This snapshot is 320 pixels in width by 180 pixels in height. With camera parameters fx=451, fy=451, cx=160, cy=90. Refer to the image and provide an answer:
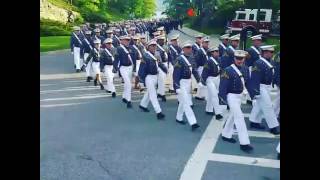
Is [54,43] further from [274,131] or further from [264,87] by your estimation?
[274,131]

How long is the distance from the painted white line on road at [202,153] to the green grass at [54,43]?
22502 mm

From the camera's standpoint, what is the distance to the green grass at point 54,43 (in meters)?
32.9

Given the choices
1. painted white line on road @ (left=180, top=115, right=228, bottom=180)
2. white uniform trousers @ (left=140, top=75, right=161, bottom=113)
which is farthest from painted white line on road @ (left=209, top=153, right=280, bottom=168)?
white uniform trousers @ (left=140, top=75, right=161, bottom=113)

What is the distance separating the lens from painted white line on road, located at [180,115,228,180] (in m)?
8.13

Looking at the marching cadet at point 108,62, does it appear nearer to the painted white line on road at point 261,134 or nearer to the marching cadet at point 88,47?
the marching cadet at point 88,47

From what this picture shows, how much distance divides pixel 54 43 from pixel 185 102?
89.7 ft

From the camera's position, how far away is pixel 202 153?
9289 mm

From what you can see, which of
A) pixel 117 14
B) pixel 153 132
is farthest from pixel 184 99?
pixel 117 14

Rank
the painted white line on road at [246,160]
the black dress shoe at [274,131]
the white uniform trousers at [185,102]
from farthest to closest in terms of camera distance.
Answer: the white uniform trousers at [185,102] → the black dress shoe at [274,131] → the painted white line on road at [246,160]

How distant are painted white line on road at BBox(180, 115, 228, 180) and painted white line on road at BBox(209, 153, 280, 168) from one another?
0.72ft

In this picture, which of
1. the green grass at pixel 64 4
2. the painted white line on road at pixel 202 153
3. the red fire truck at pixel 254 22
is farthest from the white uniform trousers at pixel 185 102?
the green grass at pixel 64 4

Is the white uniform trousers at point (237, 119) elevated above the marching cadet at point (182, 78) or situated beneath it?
situated beneath
